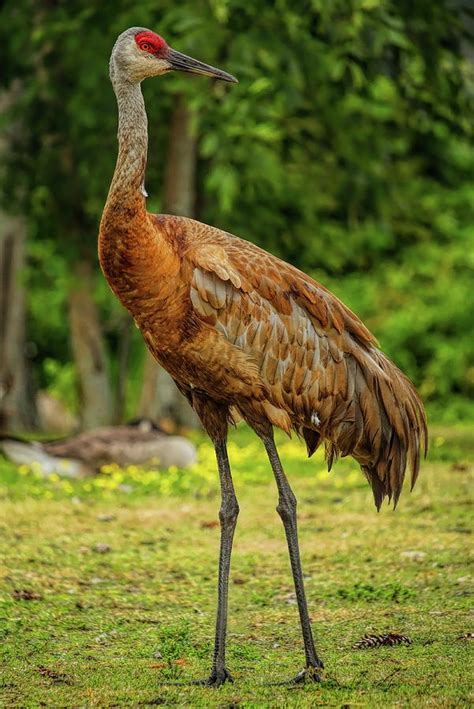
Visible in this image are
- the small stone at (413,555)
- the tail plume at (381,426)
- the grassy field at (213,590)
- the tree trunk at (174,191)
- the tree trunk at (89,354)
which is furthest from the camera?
the tree trunk at (89,354)

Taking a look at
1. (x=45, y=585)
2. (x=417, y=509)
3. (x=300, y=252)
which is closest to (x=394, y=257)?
(x=300, y=252)

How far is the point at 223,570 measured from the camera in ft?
20.1

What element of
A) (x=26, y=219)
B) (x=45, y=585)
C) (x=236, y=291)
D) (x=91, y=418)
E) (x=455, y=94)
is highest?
(x=455, y=94)

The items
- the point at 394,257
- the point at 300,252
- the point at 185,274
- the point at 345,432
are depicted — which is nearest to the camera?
the point at 185,274

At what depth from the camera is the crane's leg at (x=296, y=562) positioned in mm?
5859

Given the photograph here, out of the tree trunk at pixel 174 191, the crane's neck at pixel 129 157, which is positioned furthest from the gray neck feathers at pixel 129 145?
the tree trunk at pixel 174 191

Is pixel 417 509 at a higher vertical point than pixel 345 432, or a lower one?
lower

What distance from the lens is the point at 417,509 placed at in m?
9.97

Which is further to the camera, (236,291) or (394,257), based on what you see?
(394,257)

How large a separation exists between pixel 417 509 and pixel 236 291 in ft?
14.2

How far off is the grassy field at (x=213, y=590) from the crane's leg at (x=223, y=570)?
130 millimetres

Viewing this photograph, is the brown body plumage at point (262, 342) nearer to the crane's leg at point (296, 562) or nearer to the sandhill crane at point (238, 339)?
the sandhill crane at point (238, 339)

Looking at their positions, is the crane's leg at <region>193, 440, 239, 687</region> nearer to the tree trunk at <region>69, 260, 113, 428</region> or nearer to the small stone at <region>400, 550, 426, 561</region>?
the small stone at <region>400, 550, 426, 561</region>

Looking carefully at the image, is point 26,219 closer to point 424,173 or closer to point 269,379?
point 424,173
